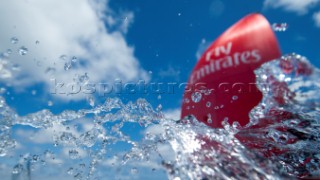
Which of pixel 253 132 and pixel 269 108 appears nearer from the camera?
pixel 269 108

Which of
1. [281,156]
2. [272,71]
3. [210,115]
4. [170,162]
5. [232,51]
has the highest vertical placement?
[232,51]

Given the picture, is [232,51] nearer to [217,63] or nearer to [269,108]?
[217,63]

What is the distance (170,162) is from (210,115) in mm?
1036

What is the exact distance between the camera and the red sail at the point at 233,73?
13.2ft

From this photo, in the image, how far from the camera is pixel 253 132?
4.87 metres

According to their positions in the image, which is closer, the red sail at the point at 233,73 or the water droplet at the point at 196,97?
the red sail at the point at 233,73

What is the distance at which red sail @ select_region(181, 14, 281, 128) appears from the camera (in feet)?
13.2

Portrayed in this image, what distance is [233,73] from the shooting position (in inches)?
160

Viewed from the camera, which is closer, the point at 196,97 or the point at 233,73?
the point at 233,73

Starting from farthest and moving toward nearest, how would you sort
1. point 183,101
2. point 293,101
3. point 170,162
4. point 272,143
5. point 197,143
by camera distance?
point 272,143 < point 183,101 < point 197,143 < point 293,101 < point 170,162

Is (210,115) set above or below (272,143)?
above

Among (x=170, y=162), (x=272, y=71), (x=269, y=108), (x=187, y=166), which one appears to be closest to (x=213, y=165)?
(x=187, y=166)

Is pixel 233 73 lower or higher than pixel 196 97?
higher

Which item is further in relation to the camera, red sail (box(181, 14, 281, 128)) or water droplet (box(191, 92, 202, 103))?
water droplet (box(191, 92, 202, 103))
